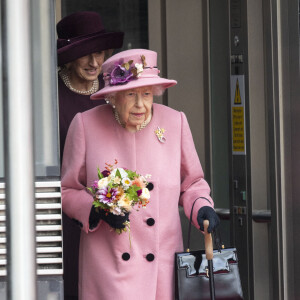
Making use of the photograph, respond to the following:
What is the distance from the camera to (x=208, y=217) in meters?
3.96

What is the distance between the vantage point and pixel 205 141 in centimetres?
597

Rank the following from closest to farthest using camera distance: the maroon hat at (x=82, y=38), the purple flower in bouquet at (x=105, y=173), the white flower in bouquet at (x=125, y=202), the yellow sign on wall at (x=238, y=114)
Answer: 1. the white flower in bouquet at (x=125, y=202)
2. the purple flower in bouquet at (x=105, y=173)
3. the maroon hat at (x=82, y=38)
4. the yellow sign on wall at (x=238, y=114)

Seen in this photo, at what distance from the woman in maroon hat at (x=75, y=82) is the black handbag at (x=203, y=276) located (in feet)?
2.48

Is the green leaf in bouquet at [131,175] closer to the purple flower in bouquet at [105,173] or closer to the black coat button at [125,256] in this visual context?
the purple flower in bouquet at [105,173]

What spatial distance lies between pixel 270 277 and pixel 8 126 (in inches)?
160

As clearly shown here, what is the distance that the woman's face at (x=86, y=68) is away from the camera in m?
4.59

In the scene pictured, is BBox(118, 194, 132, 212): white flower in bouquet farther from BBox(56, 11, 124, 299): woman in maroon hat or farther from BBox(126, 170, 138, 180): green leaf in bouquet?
BBox(56, 11, 124, 299): woman in maroon hat

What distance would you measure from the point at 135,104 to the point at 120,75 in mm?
142

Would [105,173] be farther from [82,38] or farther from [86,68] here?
[82,38]

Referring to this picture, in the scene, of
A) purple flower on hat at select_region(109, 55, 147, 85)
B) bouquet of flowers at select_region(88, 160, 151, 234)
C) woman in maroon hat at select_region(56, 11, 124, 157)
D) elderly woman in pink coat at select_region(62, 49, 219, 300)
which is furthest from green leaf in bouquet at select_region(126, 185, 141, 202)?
woman in maroon hat at select_region(56, 11, 124, 157)

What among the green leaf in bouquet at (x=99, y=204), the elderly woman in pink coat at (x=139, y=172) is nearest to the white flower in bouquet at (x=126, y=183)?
the green leaf in bouquet at (x=99, y=204)

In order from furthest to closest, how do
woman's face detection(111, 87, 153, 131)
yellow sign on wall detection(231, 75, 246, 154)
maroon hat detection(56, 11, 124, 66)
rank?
1. yellow sign on wall detection(231, 75, 246, 154)
2. maroon hat detection(56, 11, 124, 66)
3. woman's face detection(111, 87, 153, 131)

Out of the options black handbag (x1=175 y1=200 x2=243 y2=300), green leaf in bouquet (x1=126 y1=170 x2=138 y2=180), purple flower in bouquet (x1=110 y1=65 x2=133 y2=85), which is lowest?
black handbag (x1=175 y1=200 x2=243 y2=300)

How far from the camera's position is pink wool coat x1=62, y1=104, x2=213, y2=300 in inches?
160
